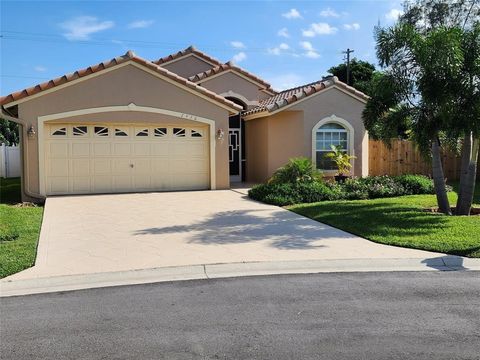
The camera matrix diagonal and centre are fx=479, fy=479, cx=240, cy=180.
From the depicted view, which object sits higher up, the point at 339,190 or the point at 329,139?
the point at 329,139

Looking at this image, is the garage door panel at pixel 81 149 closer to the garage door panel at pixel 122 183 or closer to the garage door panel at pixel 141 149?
the garage door panel at pixel 122 183

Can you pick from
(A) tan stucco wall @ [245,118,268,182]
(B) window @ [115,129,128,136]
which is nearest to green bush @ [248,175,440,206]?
(A) tan stucco wall @ [245,118,268,182]

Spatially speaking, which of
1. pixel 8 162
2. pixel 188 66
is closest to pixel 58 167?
pixel 188 66

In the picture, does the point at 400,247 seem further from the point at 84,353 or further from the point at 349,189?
the point at 349,189

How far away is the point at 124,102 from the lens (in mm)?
15250

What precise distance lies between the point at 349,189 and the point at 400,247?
6.86 metres

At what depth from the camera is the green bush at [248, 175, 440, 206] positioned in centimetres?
1353

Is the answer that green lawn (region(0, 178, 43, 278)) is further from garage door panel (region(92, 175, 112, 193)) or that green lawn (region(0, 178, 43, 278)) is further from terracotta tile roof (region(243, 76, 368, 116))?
terracotta tile roof (region(243, 76, 368, 116))

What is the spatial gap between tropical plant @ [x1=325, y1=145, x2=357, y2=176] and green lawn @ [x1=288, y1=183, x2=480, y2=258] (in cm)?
384

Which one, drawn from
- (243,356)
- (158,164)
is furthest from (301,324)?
(158,164)

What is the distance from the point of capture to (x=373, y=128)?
41.4 feet

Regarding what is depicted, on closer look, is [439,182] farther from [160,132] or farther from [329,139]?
[160,132]

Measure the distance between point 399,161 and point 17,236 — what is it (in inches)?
650

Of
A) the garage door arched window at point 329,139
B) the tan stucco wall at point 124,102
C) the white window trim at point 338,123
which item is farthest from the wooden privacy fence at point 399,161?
the tan stucco wall at point 124,102
